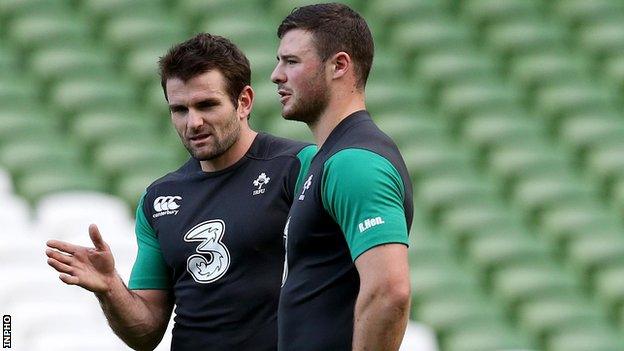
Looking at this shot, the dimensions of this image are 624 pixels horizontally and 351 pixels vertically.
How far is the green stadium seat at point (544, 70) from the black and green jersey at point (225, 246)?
2601 mm

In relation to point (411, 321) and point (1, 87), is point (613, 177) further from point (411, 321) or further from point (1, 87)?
point (1, 87)

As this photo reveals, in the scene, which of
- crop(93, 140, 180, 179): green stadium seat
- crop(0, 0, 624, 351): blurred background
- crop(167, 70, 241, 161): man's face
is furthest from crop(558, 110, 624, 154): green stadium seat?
crop(167, 70, 241, 161): man's face

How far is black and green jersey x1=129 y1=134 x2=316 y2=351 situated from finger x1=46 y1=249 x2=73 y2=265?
7.9 inches

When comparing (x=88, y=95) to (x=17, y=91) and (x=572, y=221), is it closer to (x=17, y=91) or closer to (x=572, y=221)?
(x=17, y=91)

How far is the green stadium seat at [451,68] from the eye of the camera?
4.89m

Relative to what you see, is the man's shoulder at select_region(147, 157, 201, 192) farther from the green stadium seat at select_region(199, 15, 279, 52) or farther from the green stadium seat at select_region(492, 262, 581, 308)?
the green stadium seat at select_region(199, 15, 279, 52)

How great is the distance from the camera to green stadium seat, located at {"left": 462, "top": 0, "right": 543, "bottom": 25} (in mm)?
5008

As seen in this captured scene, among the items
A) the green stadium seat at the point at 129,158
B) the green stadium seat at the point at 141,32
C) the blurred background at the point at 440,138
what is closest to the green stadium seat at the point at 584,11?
the blurred background at the point at 440,138

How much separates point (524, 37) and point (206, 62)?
2.79 m

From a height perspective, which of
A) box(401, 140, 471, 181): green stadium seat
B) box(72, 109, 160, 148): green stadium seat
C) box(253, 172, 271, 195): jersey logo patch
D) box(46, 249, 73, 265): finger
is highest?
box(72, 109, 160, 148): green stadium seat

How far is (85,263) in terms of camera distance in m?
2.32

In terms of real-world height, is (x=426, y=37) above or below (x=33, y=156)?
above

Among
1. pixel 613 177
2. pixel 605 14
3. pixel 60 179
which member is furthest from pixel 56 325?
pixel 605 14

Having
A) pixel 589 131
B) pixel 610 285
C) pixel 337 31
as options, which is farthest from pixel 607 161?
pixel 337 31
